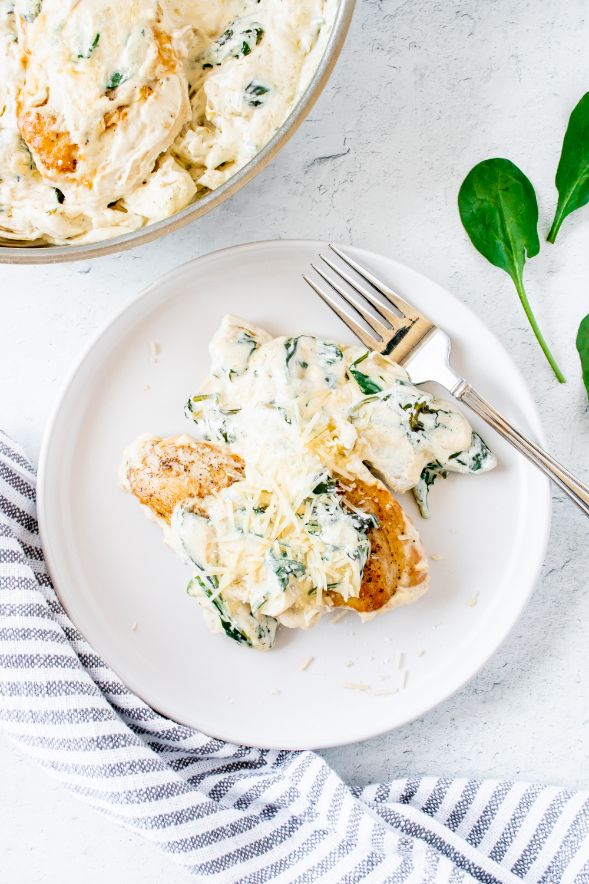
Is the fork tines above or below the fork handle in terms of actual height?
above

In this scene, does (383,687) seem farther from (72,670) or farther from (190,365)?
(190,365)

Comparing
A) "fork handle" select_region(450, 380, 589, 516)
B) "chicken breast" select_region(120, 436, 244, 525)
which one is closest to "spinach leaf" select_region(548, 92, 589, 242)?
"fork handle" select_region(450, 380, 589, 516)

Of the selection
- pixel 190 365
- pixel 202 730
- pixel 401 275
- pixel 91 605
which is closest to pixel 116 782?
pixel 202 730

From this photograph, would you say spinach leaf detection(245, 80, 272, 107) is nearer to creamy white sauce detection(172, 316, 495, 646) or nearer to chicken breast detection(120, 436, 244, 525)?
creamy white sauce detection(172, 316, 495, 646)

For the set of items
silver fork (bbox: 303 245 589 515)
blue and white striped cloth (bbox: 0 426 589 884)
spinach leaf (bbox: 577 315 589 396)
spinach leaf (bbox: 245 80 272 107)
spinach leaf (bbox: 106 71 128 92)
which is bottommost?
blue and white striped cloth (bbox: 0 426 589 884)

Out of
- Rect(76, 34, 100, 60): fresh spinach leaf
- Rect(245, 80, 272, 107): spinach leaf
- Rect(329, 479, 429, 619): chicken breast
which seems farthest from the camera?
Rect(329, 479, 429, 619): chicken breast

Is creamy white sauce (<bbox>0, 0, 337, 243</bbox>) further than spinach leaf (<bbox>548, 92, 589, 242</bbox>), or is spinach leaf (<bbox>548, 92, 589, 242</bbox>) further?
spinach leaf (<bbox>548, 92, 589, 242</bbox>)

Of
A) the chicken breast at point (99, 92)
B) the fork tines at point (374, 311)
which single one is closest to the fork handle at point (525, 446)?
the fork tines at point (374, 311)

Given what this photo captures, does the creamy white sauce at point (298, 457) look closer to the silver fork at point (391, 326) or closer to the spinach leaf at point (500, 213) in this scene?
the silver fork at point (391, 326)
